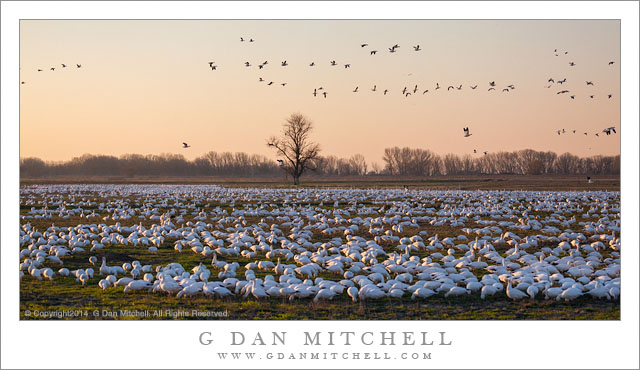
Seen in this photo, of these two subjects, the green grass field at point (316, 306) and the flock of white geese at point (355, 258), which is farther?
the flock of white geese at point (355, 258)

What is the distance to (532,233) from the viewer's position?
19.7 meters

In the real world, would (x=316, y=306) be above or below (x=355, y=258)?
below

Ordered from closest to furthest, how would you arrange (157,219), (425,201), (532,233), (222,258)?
(222,258) → (532,233) → (157,219) → (425,201)

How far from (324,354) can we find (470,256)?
605 cm

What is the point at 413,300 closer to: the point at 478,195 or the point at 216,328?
the point at 216,328

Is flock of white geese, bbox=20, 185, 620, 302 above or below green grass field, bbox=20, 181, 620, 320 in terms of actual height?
above

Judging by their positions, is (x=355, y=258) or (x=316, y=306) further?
(x=355, y=258)

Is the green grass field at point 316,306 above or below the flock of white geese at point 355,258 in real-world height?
below

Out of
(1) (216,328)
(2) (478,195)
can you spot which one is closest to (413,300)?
(1) (216,328)

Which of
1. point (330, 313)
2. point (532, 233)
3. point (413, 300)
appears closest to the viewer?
point (330, 313)

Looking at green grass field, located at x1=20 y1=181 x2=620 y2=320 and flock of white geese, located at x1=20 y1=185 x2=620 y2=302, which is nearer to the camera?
green grass field, located at x1=20 y1=181 x2=620 y2=320

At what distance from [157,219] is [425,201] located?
52.4 feet

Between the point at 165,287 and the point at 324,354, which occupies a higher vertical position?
the point at 165,287

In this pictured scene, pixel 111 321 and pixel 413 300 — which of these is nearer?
pixel 111 321
